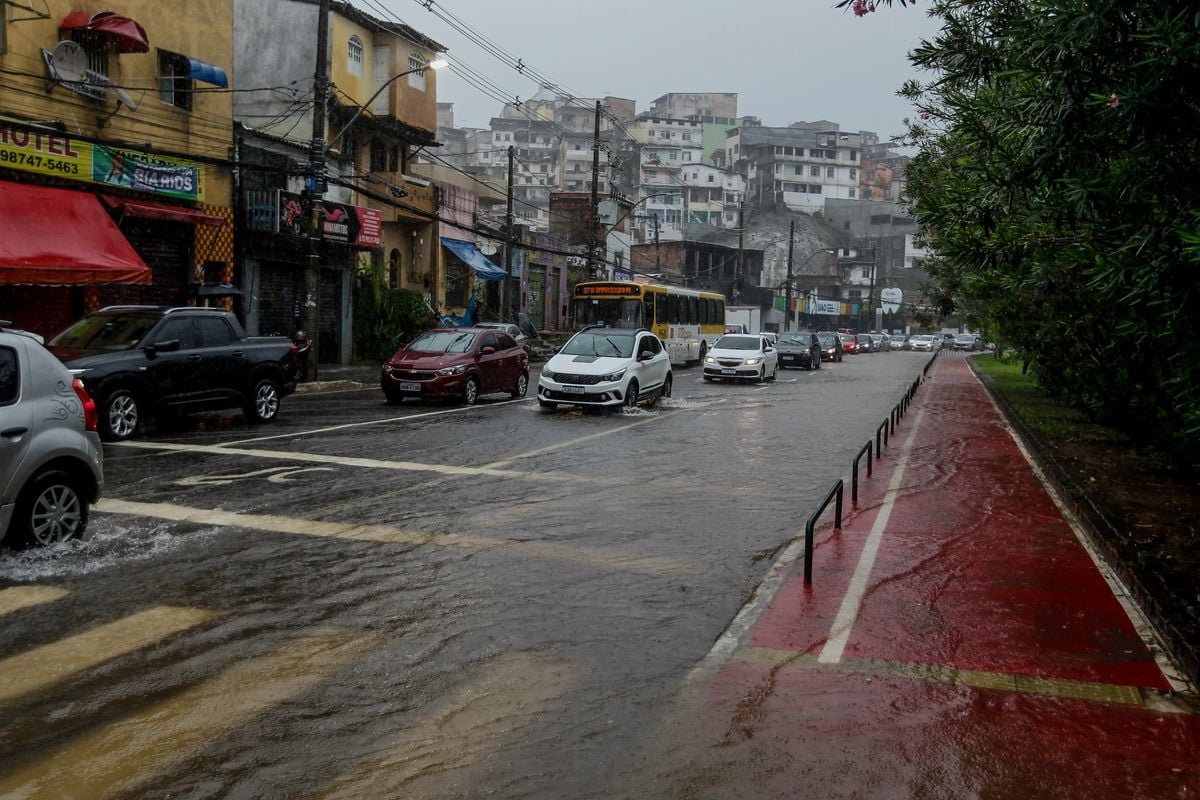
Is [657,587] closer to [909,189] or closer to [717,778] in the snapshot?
[717,778]

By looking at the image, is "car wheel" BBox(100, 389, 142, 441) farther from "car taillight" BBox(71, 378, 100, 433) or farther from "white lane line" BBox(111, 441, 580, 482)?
"car taillight" BBox(71, 378, 100, 433)

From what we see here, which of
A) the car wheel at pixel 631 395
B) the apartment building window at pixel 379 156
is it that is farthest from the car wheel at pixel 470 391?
the apartment building window at pixel 379 156

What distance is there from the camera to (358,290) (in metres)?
35.5

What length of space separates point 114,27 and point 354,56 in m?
14.2

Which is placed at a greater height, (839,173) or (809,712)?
(839,173)

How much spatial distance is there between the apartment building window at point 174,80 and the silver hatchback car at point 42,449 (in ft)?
60.2

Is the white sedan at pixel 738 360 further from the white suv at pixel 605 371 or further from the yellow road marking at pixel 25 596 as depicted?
the yellow road marking at pixel 25 596

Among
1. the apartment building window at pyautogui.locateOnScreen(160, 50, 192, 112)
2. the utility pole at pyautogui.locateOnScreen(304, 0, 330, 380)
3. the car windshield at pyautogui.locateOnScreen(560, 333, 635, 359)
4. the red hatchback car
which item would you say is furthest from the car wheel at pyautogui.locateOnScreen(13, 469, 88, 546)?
the apartment building window at pyautogui.locateOnScreen(160, 50, 192, 112)

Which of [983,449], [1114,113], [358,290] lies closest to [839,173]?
[358,290]

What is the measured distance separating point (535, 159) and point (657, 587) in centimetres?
12288

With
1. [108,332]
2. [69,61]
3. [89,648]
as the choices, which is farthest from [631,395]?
[89,648]

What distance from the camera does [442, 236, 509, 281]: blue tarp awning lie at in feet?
138

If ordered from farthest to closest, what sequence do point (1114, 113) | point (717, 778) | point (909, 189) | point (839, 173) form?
point (839, 173), point (909, 189), point (1114, 113), point (717, 778)

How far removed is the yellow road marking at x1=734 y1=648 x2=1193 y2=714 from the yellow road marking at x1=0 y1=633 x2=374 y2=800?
243 cm
